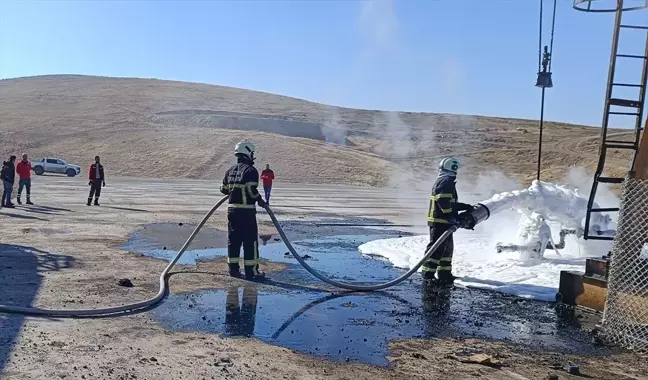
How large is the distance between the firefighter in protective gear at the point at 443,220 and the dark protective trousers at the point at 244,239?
2627 millimetres

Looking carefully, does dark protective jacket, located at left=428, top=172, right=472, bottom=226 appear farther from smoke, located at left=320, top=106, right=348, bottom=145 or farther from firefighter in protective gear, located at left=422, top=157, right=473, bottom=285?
smoke, located at left=320, top=106, right=348, bottom=145

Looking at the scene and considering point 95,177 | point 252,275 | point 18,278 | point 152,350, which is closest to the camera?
point 152,350

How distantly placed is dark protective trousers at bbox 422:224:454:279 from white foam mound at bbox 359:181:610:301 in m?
0.30

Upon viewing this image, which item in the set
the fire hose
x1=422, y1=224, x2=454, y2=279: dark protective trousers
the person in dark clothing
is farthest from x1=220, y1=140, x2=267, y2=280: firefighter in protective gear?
the person in dark clothing

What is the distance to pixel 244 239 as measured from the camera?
8.51 metres

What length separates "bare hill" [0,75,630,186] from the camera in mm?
48625

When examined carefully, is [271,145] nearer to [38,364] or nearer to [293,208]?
[293,208]

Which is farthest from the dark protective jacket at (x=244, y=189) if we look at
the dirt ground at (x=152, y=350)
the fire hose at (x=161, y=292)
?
the fire hose at (x=161, y=292)

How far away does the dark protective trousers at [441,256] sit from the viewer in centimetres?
883

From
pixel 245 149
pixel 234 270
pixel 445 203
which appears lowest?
pixel 234 270

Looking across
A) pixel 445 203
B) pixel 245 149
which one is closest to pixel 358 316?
pixel 445 203

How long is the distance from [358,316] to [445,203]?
2942 millimetres

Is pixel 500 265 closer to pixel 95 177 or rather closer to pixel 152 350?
pixel 152 350

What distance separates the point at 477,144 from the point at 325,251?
55212 millimetres
